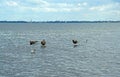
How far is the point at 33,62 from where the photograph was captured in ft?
187

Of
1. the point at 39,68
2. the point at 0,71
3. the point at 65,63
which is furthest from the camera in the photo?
the point at 65,63

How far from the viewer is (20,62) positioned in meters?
56.3

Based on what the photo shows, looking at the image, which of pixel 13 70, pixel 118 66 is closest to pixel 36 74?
pixel 13 70

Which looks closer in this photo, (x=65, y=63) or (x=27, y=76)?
(x=27, y=76)

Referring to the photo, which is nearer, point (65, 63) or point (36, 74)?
point (36, 74)

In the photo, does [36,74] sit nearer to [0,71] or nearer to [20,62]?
[0,71]

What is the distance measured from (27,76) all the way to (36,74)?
1657 millimetres

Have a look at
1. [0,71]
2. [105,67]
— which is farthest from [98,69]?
[0,71]

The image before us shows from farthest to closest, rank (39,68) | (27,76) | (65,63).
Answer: (65,63)
(39,68)
(27,76)

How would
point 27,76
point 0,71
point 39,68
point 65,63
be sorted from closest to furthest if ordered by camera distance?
point 27,76
point 0,71
point 39,68
point 65,63

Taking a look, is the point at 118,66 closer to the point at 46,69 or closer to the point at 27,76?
the point at 46,69

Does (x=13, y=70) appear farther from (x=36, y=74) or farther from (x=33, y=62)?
(x=33, y=62)

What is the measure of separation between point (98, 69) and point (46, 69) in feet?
25.4

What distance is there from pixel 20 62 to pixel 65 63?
787 centimetres
